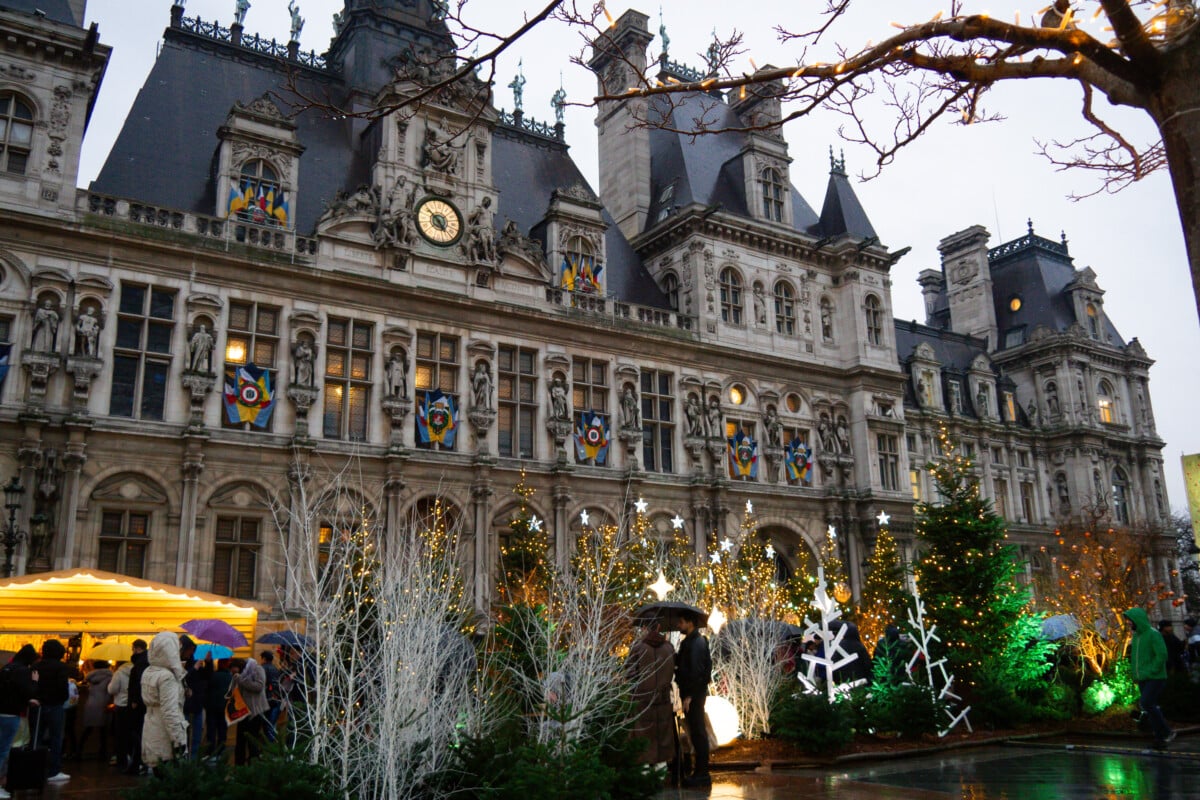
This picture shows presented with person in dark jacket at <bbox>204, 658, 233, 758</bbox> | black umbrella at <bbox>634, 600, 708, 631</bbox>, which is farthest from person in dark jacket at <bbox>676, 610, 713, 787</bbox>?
person in dark jacket at <bbox>204, 658, 233, 758</bbox>

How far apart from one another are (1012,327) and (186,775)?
56954mm

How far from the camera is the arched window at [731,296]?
3628 cm

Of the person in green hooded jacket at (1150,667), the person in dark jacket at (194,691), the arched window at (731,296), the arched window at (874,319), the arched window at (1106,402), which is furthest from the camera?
the arched window at (1106,402)

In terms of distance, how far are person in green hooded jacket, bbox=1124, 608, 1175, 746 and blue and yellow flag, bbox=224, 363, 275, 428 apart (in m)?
19.9

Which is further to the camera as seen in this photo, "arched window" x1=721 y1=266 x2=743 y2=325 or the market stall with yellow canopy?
"arched window" x1=721 y1=266 x2=743 y2=325

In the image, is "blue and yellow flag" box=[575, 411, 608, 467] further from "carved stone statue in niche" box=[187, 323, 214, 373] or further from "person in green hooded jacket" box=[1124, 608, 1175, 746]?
"person in green hooded jacket" box=[1124, 608, 1175, 746]

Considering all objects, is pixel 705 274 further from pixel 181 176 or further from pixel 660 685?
pixel 660 685

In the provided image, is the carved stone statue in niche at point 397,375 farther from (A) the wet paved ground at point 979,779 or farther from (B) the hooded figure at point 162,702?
(B) the hooded figure at point 162,702

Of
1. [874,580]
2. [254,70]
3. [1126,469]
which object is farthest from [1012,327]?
[254,70]

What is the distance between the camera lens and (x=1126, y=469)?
54.8 meters

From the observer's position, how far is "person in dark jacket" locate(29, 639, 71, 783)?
1234cm

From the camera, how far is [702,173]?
40.2 m

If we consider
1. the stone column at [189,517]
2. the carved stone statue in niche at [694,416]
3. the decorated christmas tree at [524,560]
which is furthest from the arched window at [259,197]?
the carved stone statue in niche at [694,416]

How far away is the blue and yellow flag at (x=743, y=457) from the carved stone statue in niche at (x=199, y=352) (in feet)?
56.3
